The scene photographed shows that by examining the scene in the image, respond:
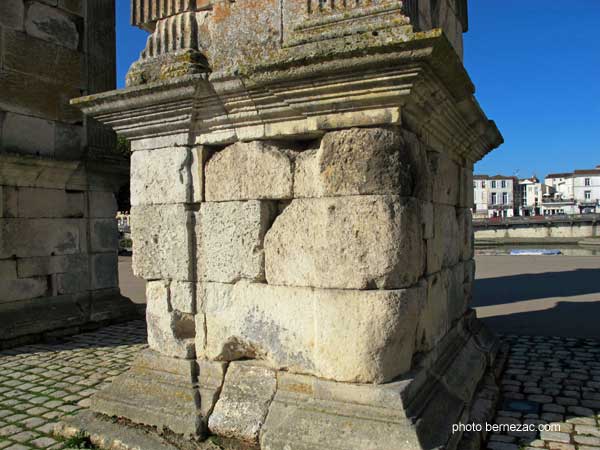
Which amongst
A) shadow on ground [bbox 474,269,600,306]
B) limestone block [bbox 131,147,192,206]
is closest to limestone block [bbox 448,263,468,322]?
→ limestone block [bbox 131,147,192,206]

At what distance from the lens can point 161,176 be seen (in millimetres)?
3553

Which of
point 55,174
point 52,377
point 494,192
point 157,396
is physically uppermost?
point 494,192

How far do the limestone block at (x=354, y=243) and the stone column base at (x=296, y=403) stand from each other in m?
0.60

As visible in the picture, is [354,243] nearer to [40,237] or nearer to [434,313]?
[434,313]

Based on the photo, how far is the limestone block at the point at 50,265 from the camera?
6.29 metres

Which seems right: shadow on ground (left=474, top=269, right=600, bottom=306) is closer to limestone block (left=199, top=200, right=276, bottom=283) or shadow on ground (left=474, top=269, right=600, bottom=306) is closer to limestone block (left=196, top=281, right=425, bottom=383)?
limestone block (left=196, top=281, right=425, bottom=383)

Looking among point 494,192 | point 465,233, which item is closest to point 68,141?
point 465,233

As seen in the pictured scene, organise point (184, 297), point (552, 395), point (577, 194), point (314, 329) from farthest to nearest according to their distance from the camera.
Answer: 1. point (577, 194)
2. point (552, 395)
3. point (184, 297)
4. point (314, 329)

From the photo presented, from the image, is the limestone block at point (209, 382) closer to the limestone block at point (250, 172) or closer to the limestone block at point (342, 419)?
the limestone block at point (342, 419)

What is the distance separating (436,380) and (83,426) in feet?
7.73

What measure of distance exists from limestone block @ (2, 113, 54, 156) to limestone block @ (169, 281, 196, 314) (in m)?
4.01

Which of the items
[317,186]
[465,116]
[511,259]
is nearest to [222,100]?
[317,186]

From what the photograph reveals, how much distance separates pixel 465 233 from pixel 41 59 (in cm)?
575

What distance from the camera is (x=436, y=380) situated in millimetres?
3207
